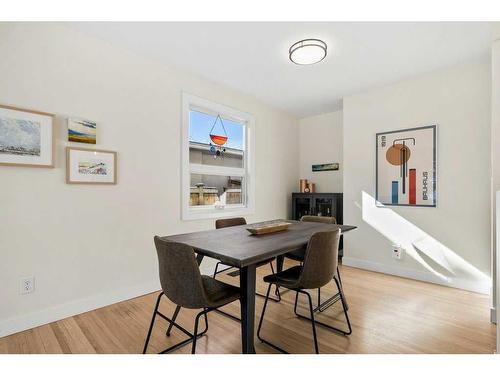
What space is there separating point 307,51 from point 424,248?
8.69ft

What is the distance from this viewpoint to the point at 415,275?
3.23 m

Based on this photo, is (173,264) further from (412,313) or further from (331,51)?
(331,51)

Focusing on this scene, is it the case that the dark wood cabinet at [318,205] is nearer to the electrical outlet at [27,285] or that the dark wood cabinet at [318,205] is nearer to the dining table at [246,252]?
the dining table at [246,252]

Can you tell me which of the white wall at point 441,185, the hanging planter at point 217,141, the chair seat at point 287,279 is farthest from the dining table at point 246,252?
the white wall at point 441,185

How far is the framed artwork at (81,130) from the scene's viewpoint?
7.54 feet

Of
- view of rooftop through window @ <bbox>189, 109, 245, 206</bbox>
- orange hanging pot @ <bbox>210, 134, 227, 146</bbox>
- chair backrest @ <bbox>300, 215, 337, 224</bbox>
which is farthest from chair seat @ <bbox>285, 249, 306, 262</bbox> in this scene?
orange hanging pot @ <bbox>210, 134, 227, 146</bbox>

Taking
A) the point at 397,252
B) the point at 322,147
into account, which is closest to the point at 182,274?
the point at 397,252

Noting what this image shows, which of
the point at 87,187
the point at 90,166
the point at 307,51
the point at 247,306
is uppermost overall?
the point at 307,51

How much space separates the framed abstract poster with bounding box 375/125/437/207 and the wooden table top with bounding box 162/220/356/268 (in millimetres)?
1770

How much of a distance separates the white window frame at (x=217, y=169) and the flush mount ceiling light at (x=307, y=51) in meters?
1.33

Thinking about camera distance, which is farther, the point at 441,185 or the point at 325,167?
the point at 325,167

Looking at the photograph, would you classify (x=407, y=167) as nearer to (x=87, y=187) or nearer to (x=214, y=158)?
(x=214, y=158)

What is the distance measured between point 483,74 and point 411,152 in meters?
1.02

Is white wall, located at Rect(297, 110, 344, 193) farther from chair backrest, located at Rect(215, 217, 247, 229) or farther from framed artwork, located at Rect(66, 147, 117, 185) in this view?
framed artwork, located at Rect(66, 147, 117, 185)
